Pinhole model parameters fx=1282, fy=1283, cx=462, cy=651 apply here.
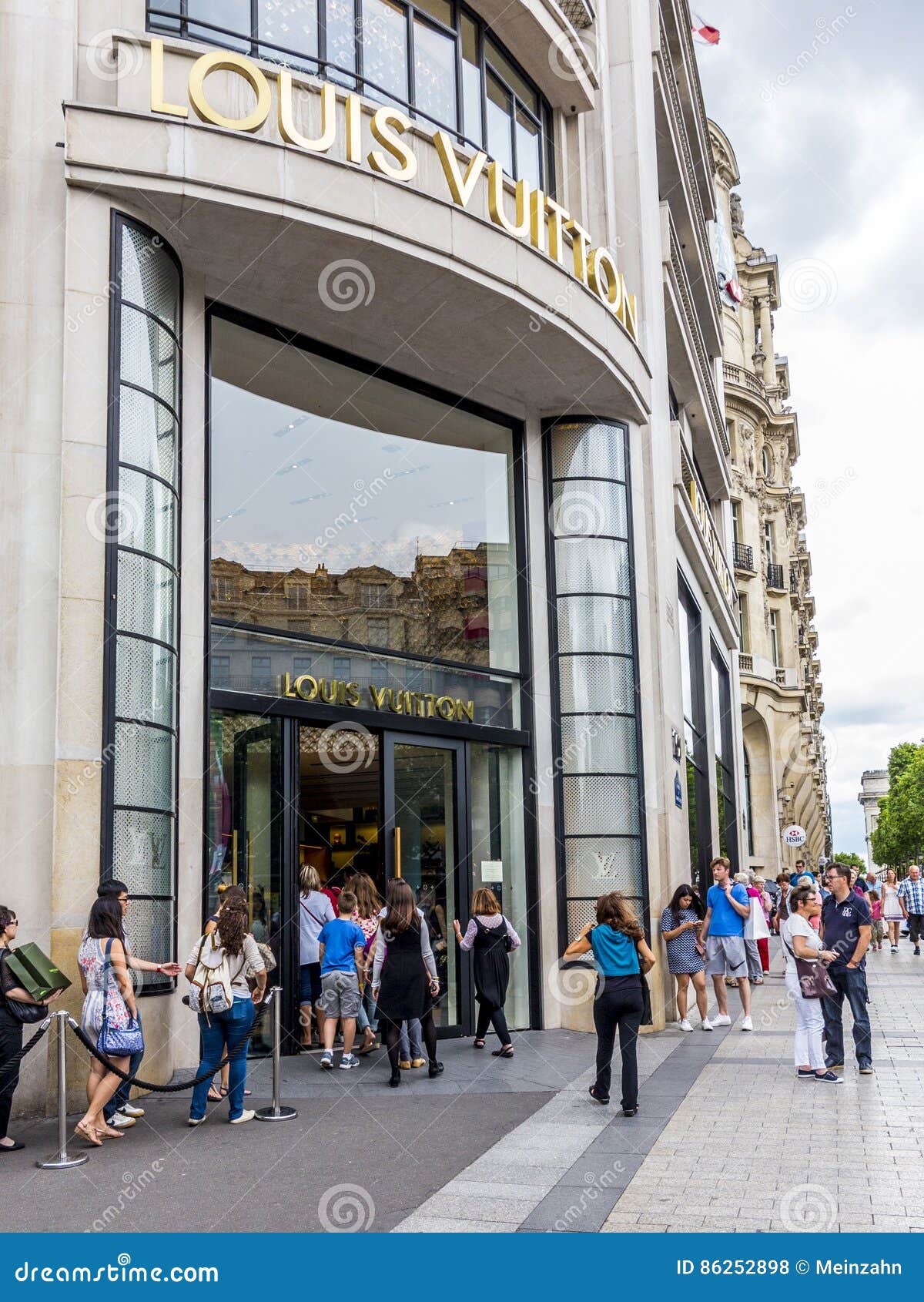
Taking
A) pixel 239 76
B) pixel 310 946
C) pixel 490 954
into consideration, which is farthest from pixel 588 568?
pixel 239 76

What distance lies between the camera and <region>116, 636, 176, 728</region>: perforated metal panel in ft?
33.2

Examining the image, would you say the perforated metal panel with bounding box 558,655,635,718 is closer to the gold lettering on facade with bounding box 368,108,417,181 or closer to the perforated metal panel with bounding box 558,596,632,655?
the perforated metal panel with bounding box 558,596,632,655

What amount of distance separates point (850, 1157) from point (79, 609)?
21.6ft

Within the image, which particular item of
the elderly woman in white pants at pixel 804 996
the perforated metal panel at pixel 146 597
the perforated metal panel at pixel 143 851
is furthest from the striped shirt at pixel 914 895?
the perforated metal panel at pixel 146 597

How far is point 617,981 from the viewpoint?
9422 millimetres

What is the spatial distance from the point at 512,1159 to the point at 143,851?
13.2 feet

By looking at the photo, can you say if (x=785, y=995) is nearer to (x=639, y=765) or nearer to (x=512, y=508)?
(x=639, y=765)

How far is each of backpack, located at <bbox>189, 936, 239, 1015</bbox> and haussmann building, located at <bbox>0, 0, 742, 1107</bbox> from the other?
1113 millimetres

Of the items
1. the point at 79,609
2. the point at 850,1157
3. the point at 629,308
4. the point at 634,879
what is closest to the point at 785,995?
the point at 634,879

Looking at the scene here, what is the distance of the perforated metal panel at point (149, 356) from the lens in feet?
35.0

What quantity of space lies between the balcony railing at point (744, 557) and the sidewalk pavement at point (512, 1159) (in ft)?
123

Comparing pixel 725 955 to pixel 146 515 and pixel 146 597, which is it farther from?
pixel 146 515

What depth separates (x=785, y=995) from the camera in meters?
18.3

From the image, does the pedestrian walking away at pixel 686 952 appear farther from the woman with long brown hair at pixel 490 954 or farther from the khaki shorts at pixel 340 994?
the khaki shorts at pixel 340 994
